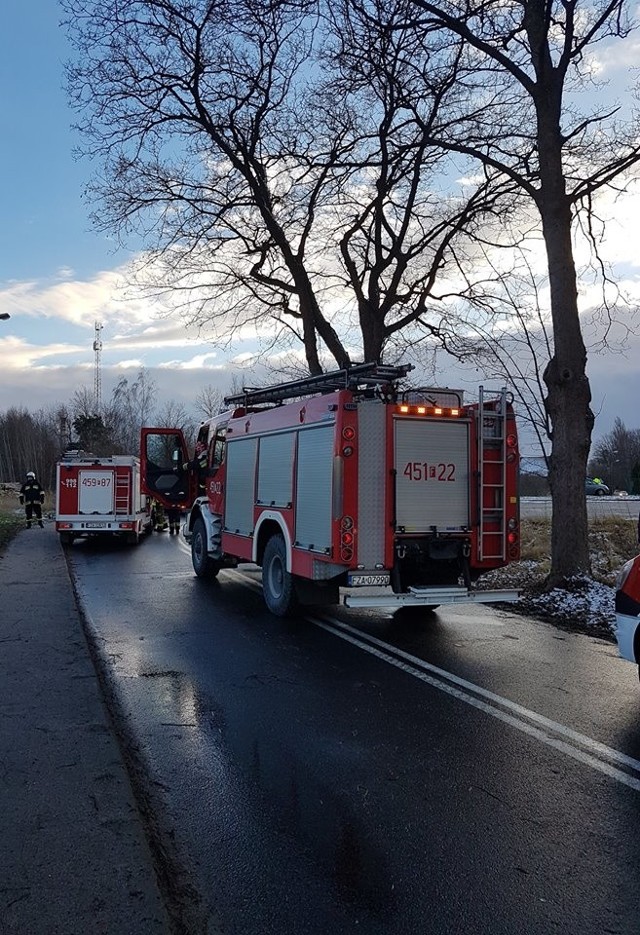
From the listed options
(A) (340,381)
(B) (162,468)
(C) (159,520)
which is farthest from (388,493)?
(C) (159,520)

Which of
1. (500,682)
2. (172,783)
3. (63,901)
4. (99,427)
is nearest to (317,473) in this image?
(500,682)

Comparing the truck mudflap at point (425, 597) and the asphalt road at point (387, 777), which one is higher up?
the truck mudflap at point (425, 597)

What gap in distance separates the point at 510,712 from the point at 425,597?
2.31m

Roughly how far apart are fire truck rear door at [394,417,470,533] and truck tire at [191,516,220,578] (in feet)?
Result: 18.3

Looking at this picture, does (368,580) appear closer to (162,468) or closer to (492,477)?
(492,477)

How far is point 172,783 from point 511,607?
285 inches

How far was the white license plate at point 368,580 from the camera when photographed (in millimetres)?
8203

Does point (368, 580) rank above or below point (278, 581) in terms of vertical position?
above

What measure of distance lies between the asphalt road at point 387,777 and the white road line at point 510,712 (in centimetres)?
2

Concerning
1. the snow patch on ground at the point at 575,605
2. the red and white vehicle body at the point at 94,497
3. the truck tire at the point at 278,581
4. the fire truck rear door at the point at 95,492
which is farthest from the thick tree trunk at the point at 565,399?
the fire truck rear door at the point at 95,492

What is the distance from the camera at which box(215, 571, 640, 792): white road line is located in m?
4.81

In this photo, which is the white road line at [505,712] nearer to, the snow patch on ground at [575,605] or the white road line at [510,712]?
the white road line at [510,712]

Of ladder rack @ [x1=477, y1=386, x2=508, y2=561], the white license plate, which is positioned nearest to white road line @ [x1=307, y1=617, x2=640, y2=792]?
the white license plate

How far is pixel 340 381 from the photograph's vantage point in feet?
30.3
